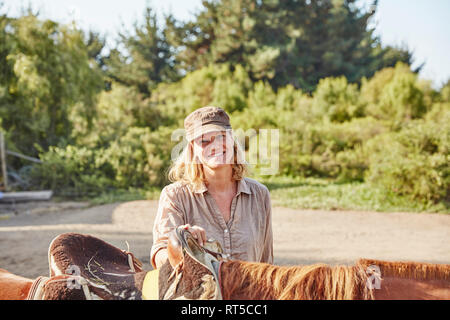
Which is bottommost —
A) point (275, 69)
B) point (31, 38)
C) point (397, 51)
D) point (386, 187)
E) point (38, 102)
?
point (386, 187)

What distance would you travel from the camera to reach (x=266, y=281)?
3.80 ft

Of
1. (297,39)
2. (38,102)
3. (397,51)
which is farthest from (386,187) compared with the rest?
(397,51)

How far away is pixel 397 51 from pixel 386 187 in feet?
64.9

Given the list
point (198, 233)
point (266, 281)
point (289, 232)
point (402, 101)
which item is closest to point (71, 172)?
point (289, 232)

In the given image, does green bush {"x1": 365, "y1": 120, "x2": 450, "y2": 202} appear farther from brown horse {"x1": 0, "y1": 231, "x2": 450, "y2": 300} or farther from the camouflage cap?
brown horse {"x1": 0, "y1": 231, "x2": 450, "y2": 300}

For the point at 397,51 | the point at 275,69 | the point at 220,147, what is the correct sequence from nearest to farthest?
the point at 220,147
the point at 275,69
the point at 397,51

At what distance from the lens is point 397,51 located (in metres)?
24.8

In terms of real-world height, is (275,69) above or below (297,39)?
below

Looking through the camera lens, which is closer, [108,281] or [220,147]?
[108,281]

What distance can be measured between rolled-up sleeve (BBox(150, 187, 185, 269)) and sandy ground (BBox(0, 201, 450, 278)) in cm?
333

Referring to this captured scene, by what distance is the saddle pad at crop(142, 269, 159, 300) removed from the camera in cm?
122

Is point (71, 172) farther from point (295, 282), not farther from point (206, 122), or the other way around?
point (295, 282)

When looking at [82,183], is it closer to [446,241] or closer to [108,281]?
[446,241]

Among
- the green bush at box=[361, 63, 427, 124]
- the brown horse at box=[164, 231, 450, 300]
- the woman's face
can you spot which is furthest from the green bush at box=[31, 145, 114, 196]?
the green bush at box=[361, 63, 427, 124]
